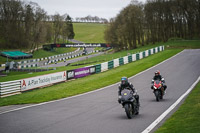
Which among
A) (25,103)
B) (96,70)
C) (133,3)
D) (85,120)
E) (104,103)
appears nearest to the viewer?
(85,120)

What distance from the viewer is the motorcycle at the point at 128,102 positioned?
486 inches

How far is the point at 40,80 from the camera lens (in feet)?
90.9

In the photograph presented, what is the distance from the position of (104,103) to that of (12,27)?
82951 mm

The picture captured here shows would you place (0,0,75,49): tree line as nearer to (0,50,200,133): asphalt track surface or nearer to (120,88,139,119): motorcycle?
(0,50,200,133): asphalt track surface

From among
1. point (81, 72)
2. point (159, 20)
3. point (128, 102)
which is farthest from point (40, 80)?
point (159, 20)

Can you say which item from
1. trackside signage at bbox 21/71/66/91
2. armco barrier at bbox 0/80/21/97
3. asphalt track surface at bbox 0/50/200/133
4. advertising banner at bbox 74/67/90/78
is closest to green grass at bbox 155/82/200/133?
asphalt track surface at bbox 0/50/200/133

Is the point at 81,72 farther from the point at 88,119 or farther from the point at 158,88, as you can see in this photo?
the point at 88,119

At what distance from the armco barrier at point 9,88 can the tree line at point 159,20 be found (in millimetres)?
60391

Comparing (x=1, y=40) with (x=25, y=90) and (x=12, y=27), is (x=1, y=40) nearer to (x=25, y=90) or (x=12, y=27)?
(x=12, y=27)

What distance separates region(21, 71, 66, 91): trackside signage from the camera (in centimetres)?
2590

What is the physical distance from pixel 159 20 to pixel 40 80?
6806 centimetres

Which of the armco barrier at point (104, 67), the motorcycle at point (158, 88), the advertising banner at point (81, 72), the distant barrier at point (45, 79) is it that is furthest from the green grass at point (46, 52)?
the motorcycle at point (158, 88)

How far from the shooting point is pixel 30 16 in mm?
99312

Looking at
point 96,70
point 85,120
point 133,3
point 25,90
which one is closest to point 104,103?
point 85,120
